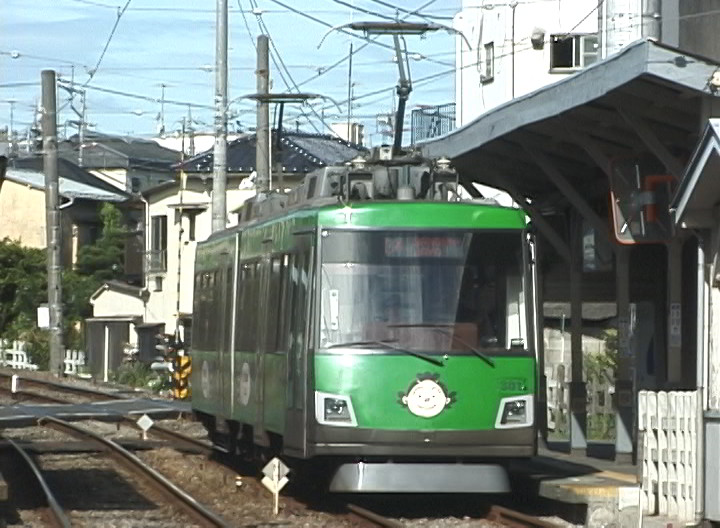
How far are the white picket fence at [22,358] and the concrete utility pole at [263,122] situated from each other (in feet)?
64.7

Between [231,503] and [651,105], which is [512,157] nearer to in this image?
[651,105]

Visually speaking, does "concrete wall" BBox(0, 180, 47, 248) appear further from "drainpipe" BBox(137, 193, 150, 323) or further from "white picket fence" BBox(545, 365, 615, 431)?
"white picket fence" BBox(545, 365, 615, 431)

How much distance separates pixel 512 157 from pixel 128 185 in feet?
234

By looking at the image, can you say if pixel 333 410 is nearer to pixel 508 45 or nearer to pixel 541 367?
pixel 541 367

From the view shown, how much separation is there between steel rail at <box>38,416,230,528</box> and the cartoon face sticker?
185 centimetres

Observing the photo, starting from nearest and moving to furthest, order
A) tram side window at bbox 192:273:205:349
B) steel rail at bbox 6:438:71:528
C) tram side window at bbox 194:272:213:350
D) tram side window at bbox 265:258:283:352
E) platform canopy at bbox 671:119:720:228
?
1. platform canopy at bbox 671:119:720:228
2. steel rail at bbox 6:438:71:528
3. tram side window at bbox 265:258:283:352
4. tram side window at bbox 194:272:213:350
5. tram side window at bbox 192:273:205:349

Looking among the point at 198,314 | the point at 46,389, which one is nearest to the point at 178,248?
the point at 46,389

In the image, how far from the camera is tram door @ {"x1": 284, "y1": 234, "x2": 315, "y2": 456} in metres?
15.0

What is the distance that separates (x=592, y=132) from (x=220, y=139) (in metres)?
14.0

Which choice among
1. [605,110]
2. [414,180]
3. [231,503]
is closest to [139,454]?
[231,503]

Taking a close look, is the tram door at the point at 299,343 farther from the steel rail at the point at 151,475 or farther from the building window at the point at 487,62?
the building window at the point at 487,62

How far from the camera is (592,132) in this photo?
16641 mm

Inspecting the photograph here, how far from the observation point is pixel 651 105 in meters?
15.3

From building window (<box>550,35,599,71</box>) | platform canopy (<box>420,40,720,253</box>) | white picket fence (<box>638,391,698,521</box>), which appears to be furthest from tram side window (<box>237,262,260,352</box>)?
building window (<box>550,35,599,71</box>)
